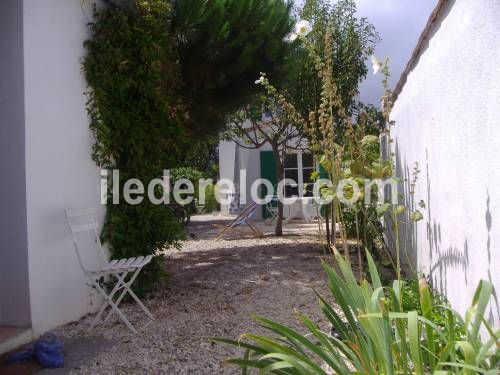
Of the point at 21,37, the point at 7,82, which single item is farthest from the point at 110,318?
the point at 21,37

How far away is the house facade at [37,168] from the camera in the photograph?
380 centimetres

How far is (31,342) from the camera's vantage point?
3.71 metres

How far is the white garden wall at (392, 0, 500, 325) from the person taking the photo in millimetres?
2381

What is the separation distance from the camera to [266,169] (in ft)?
49.0

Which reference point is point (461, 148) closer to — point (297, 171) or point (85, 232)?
point (85, 232)

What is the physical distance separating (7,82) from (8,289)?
158 centimetres

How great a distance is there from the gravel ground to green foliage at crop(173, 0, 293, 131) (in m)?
2.26

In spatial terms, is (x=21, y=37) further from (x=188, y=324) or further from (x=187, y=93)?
(x=187, y=93)

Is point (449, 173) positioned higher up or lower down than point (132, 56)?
lower down

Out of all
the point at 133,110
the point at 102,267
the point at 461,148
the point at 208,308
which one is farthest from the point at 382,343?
the point at 133,110

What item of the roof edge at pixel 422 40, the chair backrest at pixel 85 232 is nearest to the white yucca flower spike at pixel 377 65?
the roof edge at pixel 422 40

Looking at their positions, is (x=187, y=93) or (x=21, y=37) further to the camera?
(x=187, y=93)

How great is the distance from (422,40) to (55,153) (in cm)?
322

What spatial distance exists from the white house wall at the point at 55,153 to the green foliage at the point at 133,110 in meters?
0.16
